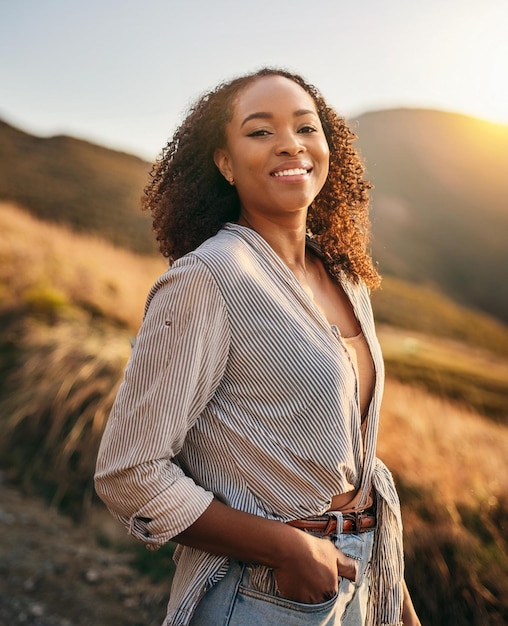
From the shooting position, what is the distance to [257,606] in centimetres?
140

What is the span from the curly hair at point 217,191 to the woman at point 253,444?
19cm

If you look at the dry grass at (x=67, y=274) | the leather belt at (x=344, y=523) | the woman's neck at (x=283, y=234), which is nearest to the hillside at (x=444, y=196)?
the dry grass at (x=67, y=274)

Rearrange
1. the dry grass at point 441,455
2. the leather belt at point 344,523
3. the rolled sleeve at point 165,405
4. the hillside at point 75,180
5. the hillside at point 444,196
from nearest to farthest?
1. the rolled sleeve at point 165,405
2. the leather belt at point 344,523
3. the dry grass at point 441,455
4. the hillside at point 75,180
5. the hillside at point 444,196

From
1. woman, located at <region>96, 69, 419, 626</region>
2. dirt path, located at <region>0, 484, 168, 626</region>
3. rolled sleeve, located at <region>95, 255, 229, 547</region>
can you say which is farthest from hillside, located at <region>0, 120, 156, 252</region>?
rolled sleeve, located at <region>95, 255, 229, 547</region>

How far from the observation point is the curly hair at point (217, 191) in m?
1.86

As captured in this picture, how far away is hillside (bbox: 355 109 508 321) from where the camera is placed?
2324 inches

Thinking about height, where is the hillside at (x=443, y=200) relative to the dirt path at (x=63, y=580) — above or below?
below

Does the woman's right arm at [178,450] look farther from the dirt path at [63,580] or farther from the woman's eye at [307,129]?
the dirt path at [63,580]

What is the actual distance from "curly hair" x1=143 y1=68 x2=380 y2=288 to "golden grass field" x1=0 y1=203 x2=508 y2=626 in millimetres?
1825

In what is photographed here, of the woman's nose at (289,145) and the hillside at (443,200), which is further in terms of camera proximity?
the hillside at (443,200)

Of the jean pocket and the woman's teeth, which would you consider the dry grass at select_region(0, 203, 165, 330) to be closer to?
the woman's teeth

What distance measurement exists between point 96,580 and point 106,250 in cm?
671

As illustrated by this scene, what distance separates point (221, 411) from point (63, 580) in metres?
2.92

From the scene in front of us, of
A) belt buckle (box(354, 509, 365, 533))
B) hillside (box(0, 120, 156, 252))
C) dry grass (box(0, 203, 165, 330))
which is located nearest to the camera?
belt buckle (box(354, 509, 365, 533))
